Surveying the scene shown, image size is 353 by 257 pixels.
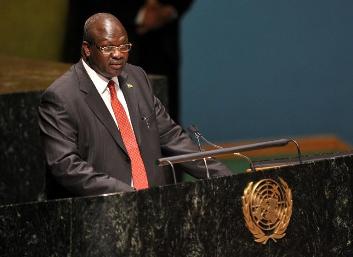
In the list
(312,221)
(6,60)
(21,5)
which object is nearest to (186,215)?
(312,221)

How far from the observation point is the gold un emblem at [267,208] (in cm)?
405

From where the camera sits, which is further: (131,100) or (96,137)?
(131,100)

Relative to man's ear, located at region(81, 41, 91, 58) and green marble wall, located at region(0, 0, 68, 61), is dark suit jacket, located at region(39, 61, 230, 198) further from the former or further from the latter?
green marble wall, located at region(0, 0, 68, 61)

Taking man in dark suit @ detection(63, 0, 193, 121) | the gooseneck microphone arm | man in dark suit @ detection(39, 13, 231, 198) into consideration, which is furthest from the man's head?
man in dark suit @ detection(63, 0, 193, 121)

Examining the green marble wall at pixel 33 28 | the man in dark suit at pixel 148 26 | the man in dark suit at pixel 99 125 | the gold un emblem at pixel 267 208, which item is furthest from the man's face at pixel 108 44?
the green marble wall at pixel 33 28

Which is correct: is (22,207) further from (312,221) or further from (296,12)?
(296,12)

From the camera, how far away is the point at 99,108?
4.40 metres

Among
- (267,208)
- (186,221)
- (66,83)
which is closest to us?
Result: (186,221)

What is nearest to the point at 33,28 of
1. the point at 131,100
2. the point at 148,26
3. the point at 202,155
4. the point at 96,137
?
the point at 148,26

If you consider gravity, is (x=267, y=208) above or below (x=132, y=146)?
below

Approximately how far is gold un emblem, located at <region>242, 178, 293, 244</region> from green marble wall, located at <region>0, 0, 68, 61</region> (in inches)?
144

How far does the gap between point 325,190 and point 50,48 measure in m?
3.79

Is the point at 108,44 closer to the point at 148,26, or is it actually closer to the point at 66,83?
the point at 66,83

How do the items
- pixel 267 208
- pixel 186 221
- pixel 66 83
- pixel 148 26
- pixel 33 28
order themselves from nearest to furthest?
pixel 186 221 < pixel 267 208 < pixel 66 83 < pixel 148 26 < pixel 33 28
